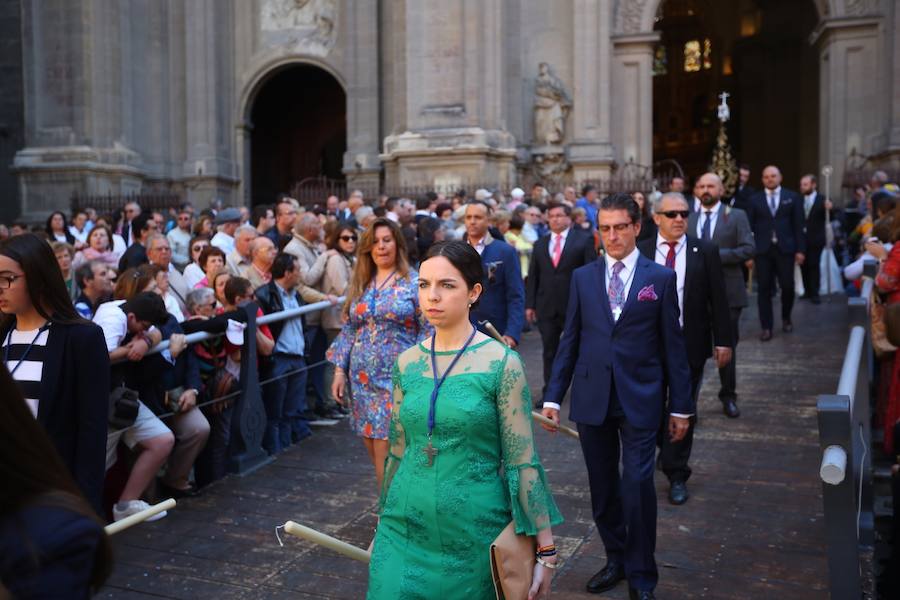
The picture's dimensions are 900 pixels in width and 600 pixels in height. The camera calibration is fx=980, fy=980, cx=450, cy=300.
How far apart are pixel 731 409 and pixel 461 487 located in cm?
625

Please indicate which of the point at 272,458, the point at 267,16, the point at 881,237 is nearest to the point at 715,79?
the point at 267,16

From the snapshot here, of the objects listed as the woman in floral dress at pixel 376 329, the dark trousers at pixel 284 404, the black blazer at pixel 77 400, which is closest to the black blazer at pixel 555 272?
the dark trousers at pixel 284 404

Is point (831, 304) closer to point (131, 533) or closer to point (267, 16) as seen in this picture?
point (131, 533)

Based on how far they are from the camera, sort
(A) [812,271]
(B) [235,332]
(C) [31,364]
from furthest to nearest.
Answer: (A) [812,271] < (B) [235,332] < (C) [31,364]

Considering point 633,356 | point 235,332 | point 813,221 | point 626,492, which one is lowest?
point 626,492

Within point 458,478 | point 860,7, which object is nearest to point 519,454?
point 458,478

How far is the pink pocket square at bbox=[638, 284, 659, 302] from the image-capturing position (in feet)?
16.8

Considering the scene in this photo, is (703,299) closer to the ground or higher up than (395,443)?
higher up

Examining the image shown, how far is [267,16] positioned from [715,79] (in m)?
22.0

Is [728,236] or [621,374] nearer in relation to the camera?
[621,374]

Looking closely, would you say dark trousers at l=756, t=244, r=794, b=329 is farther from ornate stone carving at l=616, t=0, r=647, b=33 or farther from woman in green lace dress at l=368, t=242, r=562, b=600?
ornate stone carving at l=616, t=0, r=647, b=33

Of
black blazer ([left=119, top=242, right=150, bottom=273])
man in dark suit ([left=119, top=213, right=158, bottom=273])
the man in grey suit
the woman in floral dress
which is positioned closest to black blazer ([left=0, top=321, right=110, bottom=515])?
the woman in floral dress

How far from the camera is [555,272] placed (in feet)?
31.7

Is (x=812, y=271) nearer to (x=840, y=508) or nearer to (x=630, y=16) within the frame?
(x=630, y=16)
